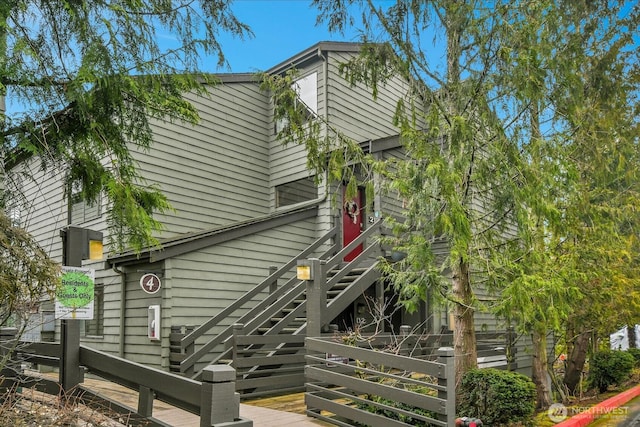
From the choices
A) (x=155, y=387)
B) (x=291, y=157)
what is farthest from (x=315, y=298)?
(x=291, y=157)

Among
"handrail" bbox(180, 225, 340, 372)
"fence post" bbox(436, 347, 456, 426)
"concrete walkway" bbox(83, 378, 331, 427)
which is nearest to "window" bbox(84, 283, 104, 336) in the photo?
"handrail" bbox(180, 225, 340, 372)

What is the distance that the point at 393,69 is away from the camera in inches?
A: 303

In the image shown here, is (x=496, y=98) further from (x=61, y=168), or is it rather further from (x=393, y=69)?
(x=61, y=168)

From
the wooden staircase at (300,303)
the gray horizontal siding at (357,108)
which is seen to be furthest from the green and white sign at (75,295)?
the gray horizontal siding at (357,108)

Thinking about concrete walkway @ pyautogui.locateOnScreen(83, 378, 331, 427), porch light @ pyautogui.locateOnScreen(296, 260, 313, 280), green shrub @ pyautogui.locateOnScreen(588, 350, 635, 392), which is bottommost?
green shrub @ pyautogui.locateOnScreen(588, 350, 635, 392)

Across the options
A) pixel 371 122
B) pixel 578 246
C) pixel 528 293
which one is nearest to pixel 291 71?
pixel 528 293

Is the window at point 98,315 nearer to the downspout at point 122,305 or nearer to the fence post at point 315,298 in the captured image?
the downspout at point 122,305

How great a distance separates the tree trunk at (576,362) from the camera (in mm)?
10922

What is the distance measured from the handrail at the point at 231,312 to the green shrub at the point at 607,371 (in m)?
6.53

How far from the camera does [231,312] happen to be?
10125 millimetres

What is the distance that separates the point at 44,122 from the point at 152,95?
1.00m

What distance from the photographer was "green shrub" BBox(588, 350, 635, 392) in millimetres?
11938

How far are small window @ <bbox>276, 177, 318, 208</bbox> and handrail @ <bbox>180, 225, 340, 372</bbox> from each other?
1.66 m

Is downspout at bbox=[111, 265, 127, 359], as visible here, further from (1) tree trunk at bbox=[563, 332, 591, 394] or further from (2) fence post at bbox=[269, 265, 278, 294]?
(1) tree trunk at bbox=[563, 332, 591, 394]
